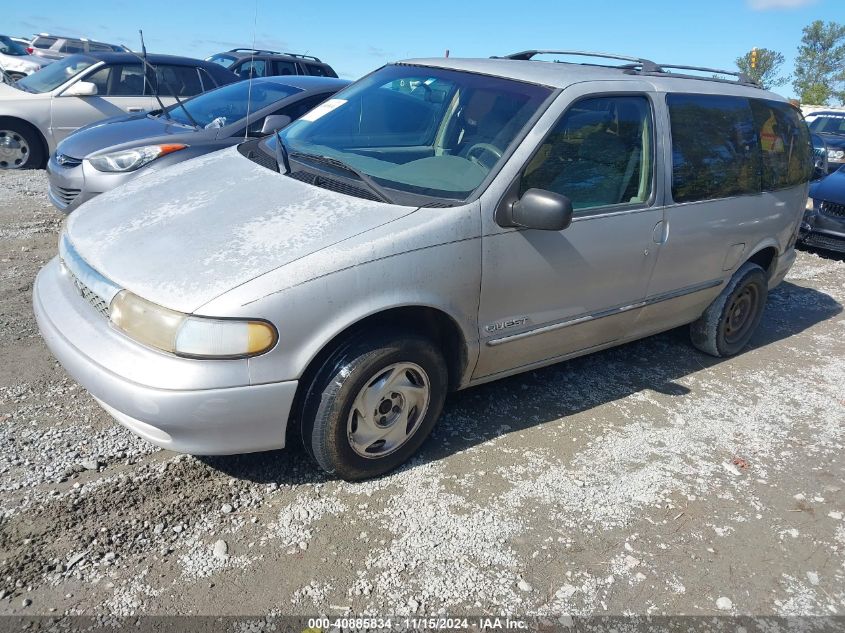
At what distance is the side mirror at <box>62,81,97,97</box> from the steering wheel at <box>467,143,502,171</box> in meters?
7.23

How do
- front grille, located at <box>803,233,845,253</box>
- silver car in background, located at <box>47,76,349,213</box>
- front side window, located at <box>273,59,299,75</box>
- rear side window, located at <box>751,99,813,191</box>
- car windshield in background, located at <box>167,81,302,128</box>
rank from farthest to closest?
front side window, located at <box>273,59,299,75</box> < front grille, located at <box>803,233,845,253</box> < car windshield in background, located at <box>167,81,302,128</box> < silver car in background, located at <box>47,76,349,213</box> < rear side window, located at <box>751,99,813,191</box>

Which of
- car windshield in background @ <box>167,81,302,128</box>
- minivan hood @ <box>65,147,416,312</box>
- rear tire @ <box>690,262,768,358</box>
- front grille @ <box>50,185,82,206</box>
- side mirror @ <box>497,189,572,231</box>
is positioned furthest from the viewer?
car windshield in background @ <box>167,81,302,128</box>

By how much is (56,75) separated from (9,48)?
60.9 ft

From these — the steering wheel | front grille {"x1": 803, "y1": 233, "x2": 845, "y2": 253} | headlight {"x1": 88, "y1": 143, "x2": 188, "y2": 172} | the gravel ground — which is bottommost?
front grille {"x1": 803, "y1": 233, "x2": 845, "y2": 253}

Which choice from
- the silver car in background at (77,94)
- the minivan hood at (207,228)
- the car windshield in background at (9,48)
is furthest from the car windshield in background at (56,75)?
the car windshield in background at (9,48)

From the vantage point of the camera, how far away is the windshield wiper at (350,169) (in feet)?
9.77

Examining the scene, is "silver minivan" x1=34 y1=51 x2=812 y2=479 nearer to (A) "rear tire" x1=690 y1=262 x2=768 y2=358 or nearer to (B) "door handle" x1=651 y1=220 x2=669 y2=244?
(B) "door handle" x1=651 y1=220 x2=669 y2=244

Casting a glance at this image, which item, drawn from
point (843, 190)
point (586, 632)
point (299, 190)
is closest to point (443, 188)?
point (299, 190)

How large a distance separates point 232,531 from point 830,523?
2700 millimetres

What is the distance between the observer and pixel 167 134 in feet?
19.8

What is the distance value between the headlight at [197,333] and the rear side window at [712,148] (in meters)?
2.54

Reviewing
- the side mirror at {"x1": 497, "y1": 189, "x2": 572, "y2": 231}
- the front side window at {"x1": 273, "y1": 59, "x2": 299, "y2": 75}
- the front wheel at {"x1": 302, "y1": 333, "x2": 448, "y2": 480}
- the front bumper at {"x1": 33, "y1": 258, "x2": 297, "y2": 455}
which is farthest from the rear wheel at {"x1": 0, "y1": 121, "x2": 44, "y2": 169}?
the side mirror at {"x1": 497, "y1": 189, "x2": 572, "y2": 231}

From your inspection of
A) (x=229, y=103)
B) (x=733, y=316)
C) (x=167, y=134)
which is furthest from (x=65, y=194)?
(x=733, y=316)

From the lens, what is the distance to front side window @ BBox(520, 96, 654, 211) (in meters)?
3.22
